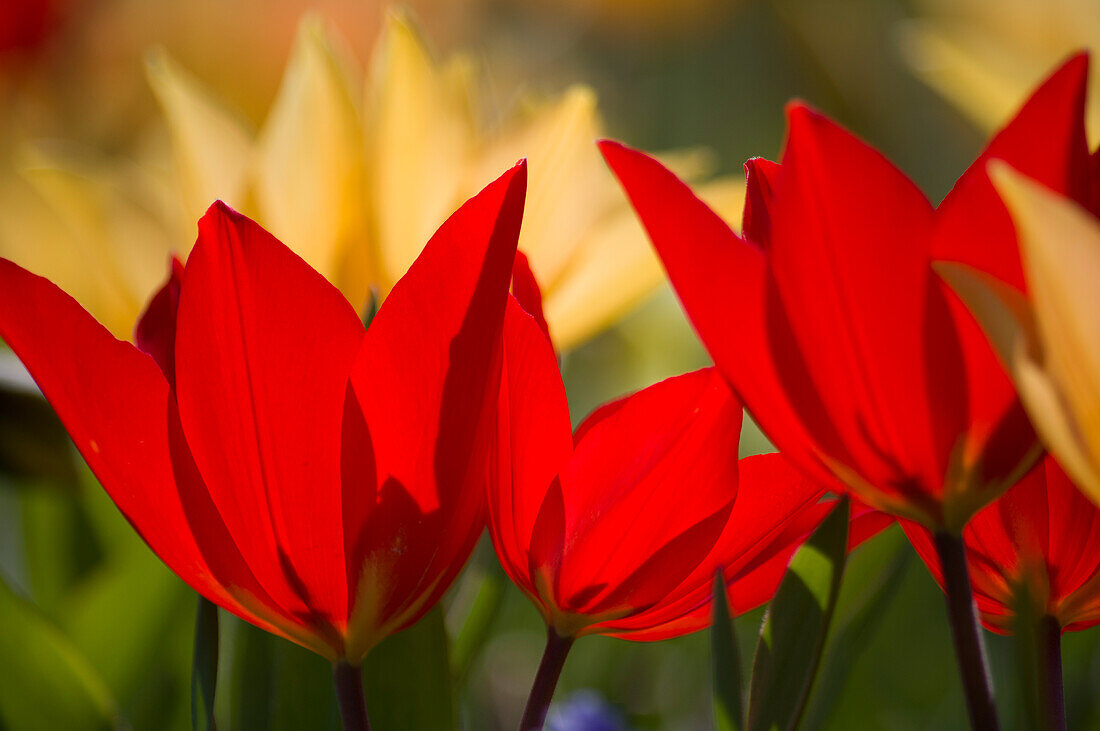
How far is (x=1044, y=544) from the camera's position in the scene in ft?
0.56

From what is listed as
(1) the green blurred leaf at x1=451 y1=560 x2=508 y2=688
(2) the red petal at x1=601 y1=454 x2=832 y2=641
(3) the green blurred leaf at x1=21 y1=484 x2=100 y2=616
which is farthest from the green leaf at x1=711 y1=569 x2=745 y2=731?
(3) the green blurred leaf at x1=21 y1=484 x2=100 y2=616

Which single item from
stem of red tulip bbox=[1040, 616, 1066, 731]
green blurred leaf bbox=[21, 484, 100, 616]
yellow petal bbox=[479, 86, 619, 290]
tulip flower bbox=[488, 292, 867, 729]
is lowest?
stem of red tulip bbox=[1040, 616, 1066, 731]

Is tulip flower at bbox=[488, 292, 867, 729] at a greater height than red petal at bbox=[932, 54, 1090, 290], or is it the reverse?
red petal at bbox=[932, 54, 1090, 290]

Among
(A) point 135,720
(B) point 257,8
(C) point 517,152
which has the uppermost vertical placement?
(B) point 257,8

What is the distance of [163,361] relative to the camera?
0.62ft

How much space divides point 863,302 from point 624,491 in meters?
0.05

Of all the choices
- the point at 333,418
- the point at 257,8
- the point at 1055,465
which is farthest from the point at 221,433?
the point at 257,8

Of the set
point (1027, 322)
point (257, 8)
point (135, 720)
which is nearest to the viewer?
point (1027, 322)

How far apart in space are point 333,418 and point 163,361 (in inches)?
1.5

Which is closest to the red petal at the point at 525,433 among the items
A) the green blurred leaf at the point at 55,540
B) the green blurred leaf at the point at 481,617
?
the green blurred leaf at the point at 481,617

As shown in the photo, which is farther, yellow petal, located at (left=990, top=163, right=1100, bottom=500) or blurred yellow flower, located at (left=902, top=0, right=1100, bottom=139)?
blurred yellow flower, located at (left=902, top=0, right=1100, bottom=139)

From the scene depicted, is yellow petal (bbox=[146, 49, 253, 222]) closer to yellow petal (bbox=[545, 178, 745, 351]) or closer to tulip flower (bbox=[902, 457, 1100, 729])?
yellow petal (bbox=[545, 178, 745, 351])

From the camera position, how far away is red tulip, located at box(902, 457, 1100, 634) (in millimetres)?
168

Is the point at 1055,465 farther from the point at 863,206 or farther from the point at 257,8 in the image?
the point at 257,8
